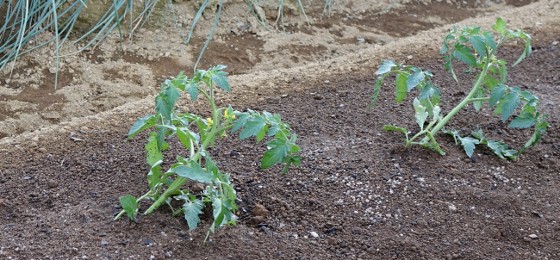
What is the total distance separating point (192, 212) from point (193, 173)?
0.53 ft

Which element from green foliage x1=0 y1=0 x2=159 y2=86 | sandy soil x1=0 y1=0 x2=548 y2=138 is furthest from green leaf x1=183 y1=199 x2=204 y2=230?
green foliage x1=0 y1=0 x2=159 y2=86

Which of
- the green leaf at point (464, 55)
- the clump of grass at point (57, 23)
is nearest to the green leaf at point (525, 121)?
the green leaf at point (464, 55)

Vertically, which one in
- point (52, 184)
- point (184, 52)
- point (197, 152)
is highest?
point (197, 152)

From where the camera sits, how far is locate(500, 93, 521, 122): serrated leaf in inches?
98.0

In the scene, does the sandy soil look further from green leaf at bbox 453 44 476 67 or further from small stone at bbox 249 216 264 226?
small stone at bbox 249 216 264 226

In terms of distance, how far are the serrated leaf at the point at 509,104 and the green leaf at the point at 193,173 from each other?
3.26 ft

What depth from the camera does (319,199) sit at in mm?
2463

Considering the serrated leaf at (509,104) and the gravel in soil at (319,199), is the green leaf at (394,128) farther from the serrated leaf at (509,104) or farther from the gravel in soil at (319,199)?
the serrated leaf at (509,104)

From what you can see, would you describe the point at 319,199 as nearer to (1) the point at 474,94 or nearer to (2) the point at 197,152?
(2) the point at 197,152

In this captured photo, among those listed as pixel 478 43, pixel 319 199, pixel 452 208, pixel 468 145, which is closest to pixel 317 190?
pixel 319 199

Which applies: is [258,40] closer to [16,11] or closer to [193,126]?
[16,11]

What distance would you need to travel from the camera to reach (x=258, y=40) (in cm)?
452

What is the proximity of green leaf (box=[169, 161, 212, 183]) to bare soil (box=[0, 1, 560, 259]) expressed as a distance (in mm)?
260

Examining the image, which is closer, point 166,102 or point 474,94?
point 166,102
